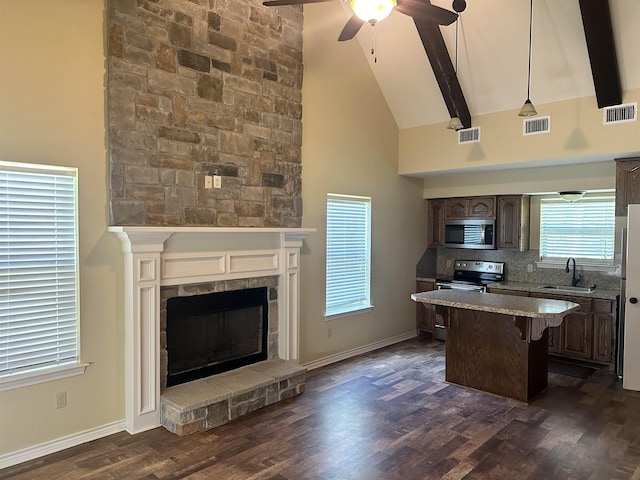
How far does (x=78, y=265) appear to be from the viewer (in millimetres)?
3477

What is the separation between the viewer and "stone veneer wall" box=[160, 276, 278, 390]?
3951 millimetres

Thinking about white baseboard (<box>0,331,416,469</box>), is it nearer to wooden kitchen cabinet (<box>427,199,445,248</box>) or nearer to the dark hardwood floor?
the dark hardwood floor

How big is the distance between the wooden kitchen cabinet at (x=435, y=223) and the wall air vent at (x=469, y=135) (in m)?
1.33

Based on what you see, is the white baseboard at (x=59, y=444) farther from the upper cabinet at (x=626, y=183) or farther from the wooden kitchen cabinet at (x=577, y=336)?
the upper cabinet at (x=626, y=183)

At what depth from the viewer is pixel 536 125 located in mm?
5328

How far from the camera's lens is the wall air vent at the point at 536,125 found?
525 cm

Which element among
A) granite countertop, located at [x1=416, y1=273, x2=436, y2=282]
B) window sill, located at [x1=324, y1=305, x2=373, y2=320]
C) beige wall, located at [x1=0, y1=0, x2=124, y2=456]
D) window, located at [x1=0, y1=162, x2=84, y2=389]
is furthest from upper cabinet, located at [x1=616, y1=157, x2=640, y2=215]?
window, located at [x1=0, y1=162, x2=84, y2=389]

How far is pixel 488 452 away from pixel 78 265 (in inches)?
137

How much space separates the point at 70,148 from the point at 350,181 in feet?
10.9

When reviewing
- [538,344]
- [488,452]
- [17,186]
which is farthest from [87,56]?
[538,344]

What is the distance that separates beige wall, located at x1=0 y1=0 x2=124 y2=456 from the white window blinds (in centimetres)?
9

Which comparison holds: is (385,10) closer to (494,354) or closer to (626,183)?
(494,354)

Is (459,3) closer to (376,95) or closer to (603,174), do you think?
(376,95)

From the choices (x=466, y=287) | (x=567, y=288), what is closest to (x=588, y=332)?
(x=567, y=288)
